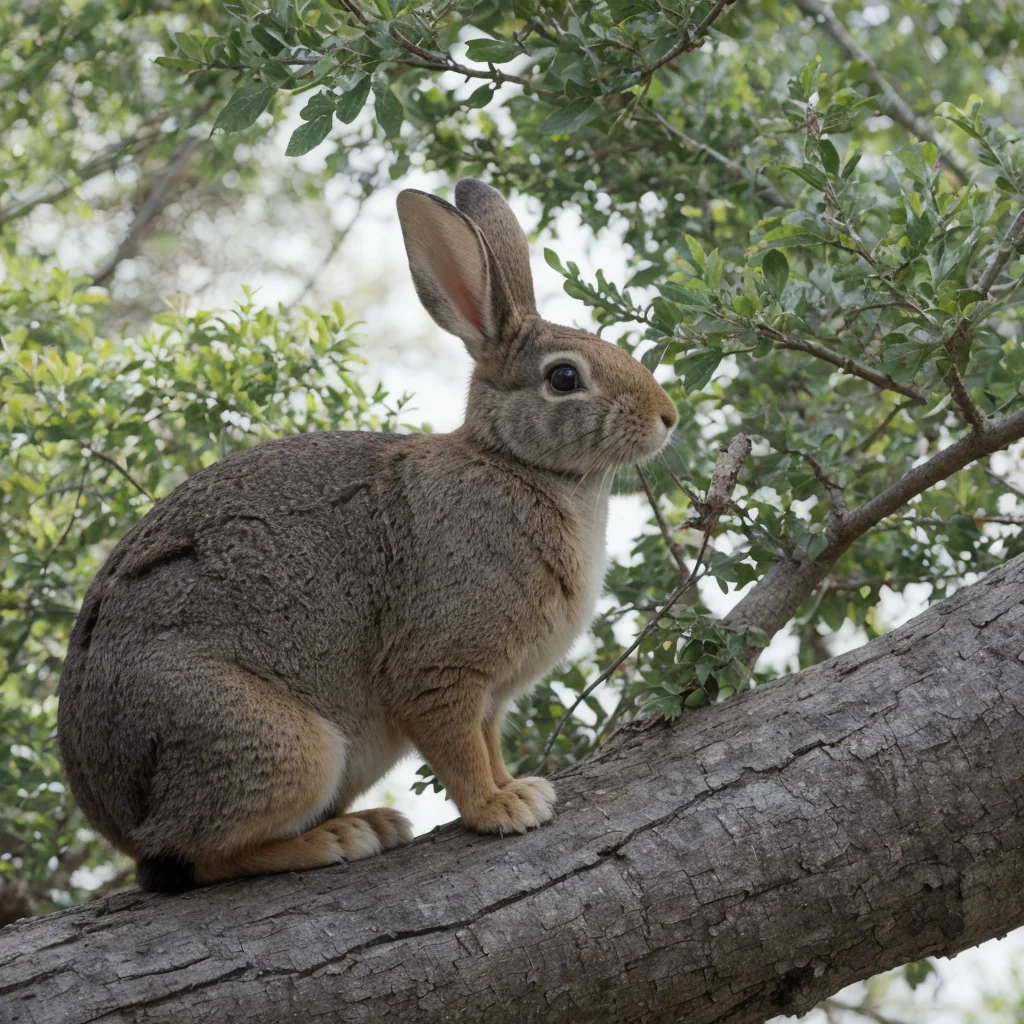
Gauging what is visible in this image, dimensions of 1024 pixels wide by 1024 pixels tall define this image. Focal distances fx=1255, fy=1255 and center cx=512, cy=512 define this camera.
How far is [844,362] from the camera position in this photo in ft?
15.2

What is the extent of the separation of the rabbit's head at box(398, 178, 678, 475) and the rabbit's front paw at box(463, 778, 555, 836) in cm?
133

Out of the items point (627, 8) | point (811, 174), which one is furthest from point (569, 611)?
point (627, 8)

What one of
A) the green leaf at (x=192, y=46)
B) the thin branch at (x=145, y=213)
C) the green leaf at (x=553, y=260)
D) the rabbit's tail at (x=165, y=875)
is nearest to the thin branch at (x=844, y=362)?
the green leaf at (x=553, y=260)

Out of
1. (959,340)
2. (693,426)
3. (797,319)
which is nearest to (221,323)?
(693,426)

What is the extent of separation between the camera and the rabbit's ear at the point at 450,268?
15.6 feet

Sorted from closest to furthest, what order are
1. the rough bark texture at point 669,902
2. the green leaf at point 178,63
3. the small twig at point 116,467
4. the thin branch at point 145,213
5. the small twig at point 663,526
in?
the rough bark texture at point 669,902, the green leaf at point 178,63, the small twig at point 663,526, the small twig at point 116,467, the thin branch at point 145,213

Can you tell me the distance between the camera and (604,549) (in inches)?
199

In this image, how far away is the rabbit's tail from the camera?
13.1 feet

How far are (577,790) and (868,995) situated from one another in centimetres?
547

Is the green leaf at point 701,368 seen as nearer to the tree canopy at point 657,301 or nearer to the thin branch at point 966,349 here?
the tree canopy at point 657,301

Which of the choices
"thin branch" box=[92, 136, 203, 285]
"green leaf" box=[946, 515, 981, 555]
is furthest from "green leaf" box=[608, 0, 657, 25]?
"thin branch" box=[92, 136, 203, 285]

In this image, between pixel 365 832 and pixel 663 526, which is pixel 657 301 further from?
pixel 365 832

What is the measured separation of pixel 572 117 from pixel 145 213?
547 cm

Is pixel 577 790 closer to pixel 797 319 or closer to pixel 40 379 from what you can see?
pixel 797 319
